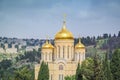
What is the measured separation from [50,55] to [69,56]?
2.99 meters

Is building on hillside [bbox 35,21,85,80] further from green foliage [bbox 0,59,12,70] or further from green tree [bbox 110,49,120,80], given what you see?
green foliage [bbox 0,59,12,70]

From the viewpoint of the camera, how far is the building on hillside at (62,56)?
3322 inches

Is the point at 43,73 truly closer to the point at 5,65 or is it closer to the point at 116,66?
the point at 116,66

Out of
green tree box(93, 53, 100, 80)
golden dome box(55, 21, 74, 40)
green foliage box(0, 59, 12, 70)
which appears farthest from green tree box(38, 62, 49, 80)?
green foliage box(0, 59, 12, 70)

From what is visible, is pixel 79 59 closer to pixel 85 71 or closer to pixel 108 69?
pixel 108 69

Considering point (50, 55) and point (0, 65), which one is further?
point (0, 65)

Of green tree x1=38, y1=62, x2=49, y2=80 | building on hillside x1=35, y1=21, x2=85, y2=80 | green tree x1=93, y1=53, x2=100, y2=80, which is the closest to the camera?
green tree x1=93, y1=53, x2=100, y2=80

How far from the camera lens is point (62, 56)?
8500 centimetres

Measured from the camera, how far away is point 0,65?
498ft

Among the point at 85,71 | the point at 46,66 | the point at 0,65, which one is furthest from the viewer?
the point at 0,65

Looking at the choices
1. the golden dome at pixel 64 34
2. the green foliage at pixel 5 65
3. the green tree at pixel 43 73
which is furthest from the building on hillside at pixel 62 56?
the green foliage at pixel 5 65

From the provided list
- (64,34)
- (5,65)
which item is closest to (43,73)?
(64,34)

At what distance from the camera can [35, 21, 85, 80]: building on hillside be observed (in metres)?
84.4

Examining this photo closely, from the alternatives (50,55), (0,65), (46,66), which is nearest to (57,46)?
(50,55)
